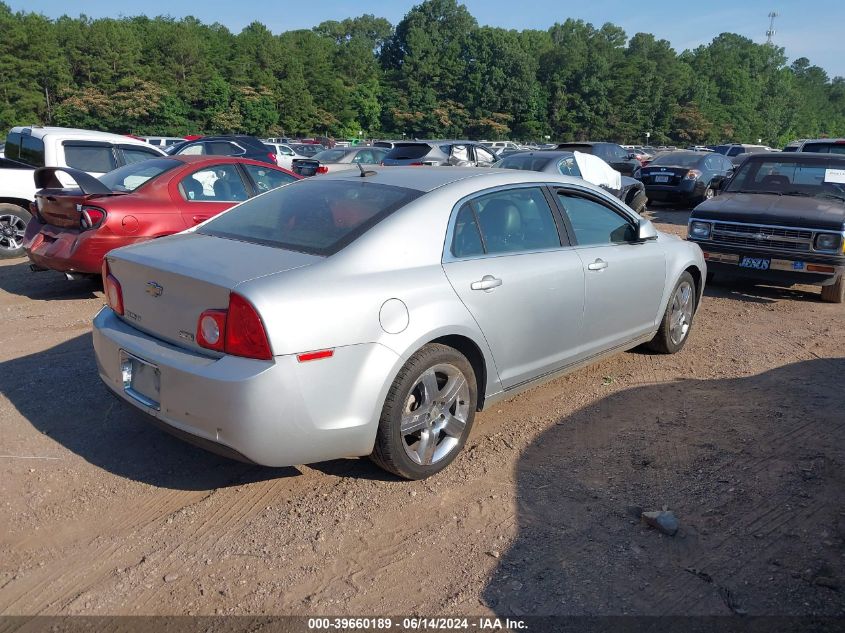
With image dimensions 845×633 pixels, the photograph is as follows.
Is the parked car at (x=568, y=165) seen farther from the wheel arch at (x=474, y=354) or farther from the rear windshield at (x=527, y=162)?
the wheel arch at (x=474, y=354)

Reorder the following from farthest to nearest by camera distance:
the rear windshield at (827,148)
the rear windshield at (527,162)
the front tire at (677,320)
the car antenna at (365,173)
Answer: the rear windshield at (827,148) → the rear windshield at (527,162) → the front tire at (677,320) → the car antenna at (365,173)

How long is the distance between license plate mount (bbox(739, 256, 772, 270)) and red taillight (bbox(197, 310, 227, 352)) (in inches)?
269

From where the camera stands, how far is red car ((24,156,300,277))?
6.84 meters

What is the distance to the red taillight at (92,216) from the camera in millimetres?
6867

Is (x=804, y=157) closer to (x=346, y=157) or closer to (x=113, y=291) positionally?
(x=113, y=291)

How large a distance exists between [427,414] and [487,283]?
801mm

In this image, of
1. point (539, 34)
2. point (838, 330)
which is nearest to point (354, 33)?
point (539, 34)

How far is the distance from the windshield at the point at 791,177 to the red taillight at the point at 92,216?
25.0 feet

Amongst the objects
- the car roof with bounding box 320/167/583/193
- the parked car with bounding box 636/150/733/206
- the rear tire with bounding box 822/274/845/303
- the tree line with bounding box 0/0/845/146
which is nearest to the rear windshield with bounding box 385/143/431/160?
the parked car with bounding box 636/150/733/206

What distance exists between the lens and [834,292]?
8.11 metres

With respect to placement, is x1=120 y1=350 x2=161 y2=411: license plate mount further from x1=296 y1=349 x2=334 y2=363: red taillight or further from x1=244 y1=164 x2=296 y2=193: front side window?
x1=244 y1=164 x2=296 y2=193: front side window

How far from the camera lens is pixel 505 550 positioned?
125 inches

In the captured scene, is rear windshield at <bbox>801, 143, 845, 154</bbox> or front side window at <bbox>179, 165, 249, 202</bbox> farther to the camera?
rear windshield at <bbox>801, 143, 845, 154</bbox>

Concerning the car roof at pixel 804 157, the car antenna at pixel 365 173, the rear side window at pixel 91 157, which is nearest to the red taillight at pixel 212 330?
the car antenna at pixel 365 173
